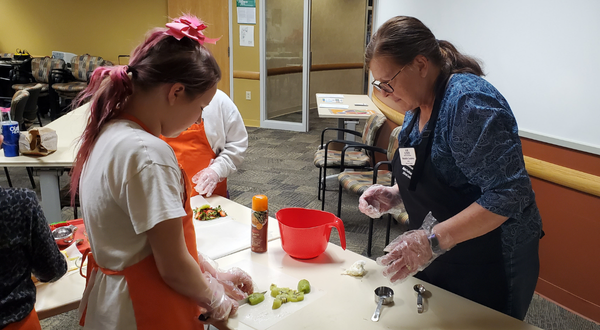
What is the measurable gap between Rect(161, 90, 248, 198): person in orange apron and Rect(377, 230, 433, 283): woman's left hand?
118cm

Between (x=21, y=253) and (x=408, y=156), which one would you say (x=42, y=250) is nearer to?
(x=21, y=253)

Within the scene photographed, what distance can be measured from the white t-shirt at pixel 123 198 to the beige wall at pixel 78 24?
8.29 meters

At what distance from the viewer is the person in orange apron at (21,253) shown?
41.0 inches

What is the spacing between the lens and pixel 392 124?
4.41 meters

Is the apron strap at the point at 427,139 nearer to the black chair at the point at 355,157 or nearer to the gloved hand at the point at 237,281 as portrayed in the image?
the gloved hand at the point at 237,281

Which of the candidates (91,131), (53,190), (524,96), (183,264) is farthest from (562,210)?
(53,190)

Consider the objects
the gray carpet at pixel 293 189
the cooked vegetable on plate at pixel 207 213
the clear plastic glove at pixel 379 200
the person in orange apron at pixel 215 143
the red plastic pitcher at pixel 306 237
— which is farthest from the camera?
the gray carpet at pixel 293 189

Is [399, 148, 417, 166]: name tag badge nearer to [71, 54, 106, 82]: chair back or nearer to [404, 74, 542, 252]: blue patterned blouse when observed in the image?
[404, 74, 542, 252]: blue patterned blouse

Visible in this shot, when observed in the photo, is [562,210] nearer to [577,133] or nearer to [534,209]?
[577,133]

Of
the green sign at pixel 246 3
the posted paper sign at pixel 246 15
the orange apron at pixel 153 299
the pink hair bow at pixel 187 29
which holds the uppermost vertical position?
the green sign at pixel 246 3

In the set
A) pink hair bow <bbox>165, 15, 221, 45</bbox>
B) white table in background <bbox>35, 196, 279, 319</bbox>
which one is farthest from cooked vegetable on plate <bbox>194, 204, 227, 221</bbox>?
pink hair bow <bbox>165, 15, 221, 45</bbox>

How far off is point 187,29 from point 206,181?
1.18 m

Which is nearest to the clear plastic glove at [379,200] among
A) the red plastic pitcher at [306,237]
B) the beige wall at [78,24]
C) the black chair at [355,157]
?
the red plastic pitcher at [306,237]

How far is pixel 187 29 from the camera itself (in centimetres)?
103
